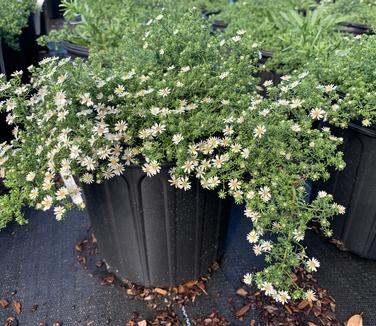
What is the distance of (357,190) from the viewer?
1.69m

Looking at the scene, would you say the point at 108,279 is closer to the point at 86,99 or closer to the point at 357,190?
the point at 86,99

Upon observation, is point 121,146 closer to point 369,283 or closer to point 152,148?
point 152,148

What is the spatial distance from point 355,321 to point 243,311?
490 millimetres

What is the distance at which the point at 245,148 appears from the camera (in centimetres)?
122

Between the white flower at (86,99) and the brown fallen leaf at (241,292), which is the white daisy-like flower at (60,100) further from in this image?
the brown fallen leaf at (241,292)

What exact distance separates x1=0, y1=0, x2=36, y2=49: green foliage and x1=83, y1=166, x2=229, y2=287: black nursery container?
5.04 ft

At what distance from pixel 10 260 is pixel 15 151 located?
33.9 inches

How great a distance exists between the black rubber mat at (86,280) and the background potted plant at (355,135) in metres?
0.17

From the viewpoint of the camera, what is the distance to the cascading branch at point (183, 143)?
3.85ft

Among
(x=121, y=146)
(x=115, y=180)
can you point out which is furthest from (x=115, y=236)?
(x=121, y=146)

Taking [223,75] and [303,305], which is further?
[303,305]

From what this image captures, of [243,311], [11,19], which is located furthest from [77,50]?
[243,311]

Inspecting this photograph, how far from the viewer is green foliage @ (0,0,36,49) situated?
2383 millimetres

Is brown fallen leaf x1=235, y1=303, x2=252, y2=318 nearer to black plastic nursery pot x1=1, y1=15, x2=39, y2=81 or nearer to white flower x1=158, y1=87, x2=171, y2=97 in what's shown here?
white flower x1=158, y1=87, x2=171, y2=97
